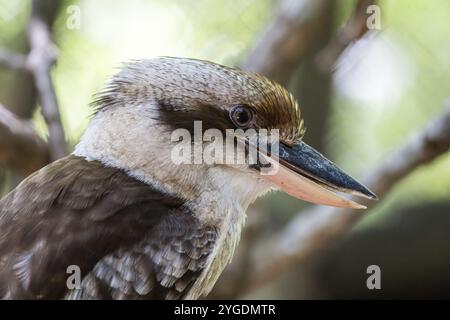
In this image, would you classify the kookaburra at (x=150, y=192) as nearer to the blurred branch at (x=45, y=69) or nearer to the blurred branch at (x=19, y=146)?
the blurred branch at (x=19, y=146)

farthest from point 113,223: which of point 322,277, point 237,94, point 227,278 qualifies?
point 322,277

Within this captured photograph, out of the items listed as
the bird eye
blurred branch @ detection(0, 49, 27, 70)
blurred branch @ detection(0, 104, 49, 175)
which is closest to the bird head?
the bird eye

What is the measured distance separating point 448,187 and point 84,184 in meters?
2.63

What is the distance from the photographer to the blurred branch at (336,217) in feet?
9.90

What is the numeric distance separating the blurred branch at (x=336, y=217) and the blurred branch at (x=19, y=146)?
1118 millimetres

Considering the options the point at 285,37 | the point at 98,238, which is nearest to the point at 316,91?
the point at 285,37

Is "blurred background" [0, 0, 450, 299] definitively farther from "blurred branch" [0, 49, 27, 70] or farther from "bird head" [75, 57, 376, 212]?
"bird head" [75, 57, 376, 212]

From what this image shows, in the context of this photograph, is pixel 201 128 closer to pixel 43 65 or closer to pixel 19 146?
pixel 19 146

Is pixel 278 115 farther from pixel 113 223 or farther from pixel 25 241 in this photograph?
pixel 25 241

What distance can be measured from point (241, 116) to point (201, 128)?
124 millimetres

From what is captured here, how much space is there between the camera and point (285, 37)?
3.57 m

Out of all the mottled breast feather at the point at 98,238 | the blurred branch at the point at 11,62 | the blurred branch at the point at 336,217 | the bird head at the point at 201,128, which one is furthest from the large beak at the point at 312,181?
the blurred branch at the point at 11,62

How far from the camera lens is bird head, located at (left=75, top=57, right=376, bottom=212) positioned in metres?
2.42

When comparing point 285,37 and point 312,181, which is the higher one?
point 285,37
